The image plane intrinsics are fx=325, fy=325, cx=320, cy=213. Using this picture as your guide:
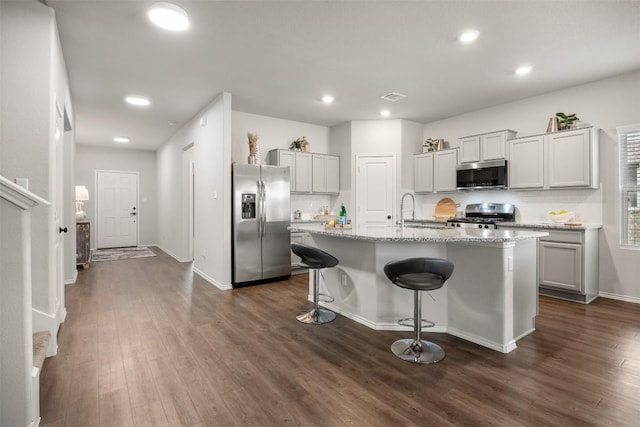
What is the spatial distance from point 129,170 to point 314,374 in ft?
28.3

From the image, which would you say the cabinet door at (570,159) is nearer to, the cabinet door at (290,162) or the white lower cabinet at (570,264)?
the white lower cabinet at (570,264)

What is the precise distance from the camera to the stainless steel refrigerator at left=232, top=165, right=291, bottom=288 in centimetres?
471

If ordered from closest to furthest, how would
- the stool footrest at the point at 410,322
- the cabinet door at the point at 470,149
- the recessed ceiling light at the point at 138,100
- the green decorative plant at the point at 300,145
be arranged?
the stool footrest at the point at 410,322 < the recessed ceiling light at the point at 138,100 < the cabinet door at the point at 470,149 < the green decorative plant at the point at 300,145

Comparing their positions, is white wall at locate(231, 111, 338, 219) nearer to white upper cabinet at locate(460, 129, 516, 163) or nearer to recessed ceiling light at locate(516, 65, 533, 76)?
white upper cabinet at locate(460, 129, 516, 163)

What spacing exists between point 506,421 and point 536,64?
3708mm

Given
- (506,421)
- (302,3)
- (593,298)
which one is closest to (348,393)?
(506,421)

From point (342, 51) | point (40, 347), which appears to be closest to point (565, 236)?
point (342, 51)

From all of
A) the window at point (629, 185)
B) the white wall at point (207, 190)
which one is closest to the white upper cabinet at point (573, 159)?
the window at point (629, 185)

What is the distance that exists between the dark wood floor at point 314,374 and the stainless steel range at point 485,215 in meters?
1.63

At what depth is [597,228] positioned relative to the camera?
4.13m

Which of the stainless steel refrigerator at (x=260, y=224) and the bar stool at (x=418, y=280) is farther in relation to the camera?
the stainless steel refrigerator at (x=260, y=224)

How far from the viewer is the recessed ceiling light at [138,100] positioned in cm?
479

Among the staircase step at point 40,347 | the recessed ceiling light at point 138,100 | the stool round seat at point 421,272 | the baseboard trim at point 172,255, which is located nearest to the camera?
the staircase step at point 40,347

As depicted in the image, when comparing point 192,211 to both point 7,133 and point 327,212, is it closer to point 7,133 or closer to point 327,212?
point 327,212
